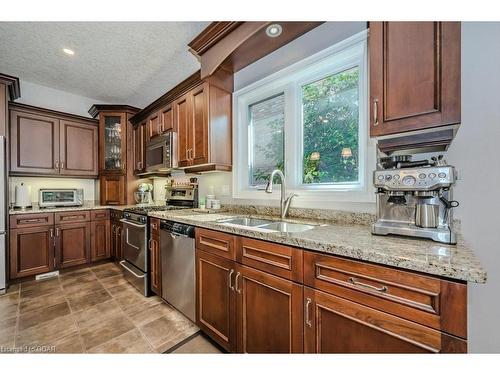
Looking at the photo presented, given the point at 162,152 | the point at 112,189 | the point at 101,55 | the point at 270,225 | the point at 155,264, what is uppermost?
the point at 101,55

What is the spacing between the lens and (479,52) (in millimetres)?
1125

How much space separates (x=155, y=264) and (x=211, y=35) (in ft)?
7.23

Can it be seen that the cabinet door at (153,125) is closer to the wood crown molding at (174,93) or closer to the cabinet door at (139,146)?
the wood crown molding at (174,93)

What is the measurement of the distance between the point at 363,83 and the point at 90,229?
3775 millimetres

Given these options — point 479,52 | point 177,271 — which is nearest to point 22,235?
point 177,271

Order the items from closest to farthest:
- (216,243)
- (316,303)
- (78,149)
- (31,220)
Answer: (316,303) < (216,243) < (31,220) < (78,149)

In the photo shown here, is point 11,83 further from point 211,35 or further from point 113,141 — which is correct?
point 211,35

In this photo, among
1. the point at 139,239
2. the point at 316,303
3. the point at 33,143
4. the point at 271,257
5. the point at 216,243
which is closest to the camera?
the point at 316,303

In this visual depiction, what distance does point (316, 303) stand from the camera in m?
1.02

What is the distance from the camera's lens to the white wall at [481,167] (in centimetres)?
108

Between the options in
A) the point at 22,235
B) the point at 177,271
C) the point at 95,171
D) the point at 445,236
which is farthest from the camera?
the point at 95,171

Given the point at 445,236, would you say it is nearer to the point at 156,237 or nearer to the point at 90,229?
the point at 156,237

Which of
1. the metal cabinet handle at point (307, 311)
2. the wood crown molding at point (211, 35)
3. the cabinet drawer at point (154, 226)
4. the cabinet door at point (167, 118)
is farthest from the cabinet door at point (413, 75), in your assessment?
the cabinet door at point (167, 118)

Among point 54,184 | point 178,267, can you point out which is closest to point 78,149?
point 54,184
